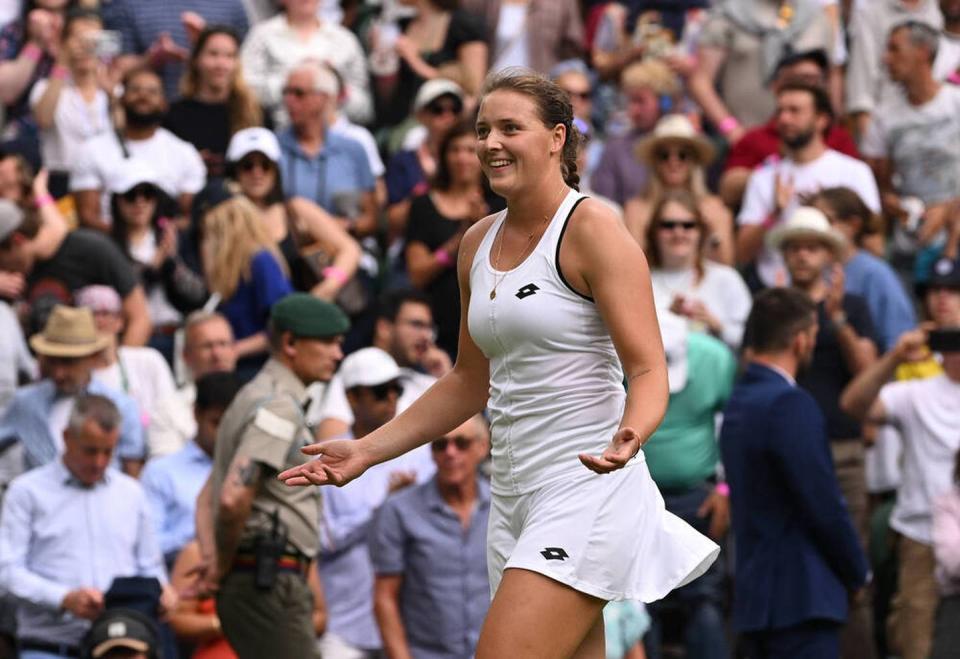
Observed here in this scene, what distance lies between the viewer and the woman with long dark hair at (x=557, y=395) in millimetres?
5363

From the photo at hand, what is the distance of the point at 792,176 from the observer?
11961 mm

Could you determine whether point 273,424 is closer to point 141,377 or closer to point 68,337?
point 68,337

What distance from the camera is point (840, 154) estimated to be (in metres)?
12.2

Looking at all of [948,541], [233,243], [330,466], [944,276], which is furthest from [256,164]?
[330,466]

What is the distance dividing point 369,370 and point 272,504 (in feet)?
6.98

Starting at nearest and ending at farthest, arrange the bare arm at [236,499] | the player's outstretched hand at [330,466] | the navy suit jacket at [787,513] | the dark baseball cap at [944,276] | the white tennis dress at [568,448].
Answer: the white tennis dress at [568,448] → the player's outstretched hand at [330,466] → the bare arm at [236,499] → the navy suit jacket at [787,513] → the dark baseball cap at [944,276]

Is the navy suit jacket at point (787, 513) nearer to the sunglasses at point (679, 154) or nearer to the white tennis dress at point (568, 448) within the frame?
the white tennis dress at point (568, 448)

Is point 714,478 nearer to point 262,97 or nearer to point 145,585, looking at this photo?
point 145,585

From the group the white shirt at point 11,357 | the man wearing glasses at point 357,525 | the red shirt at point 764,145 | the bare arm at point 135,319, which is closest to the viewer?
the man wearing glasses at point 357,525

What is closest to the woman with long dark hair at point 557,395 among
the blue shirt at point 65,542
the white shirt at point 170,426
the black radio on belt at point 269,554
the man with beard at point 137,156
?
the black radio on belt at point 269,554

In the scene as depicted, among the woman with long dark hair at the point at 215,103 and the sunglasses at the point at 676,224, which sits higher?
the woman with long dark hair at the point at 215,103

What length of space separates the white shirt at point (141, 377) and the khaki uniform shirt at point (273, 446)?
3.06m

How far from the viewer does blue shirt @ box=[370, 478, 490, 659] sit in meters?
9.15

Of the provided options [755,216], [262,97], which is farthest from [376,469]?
[262,97]
